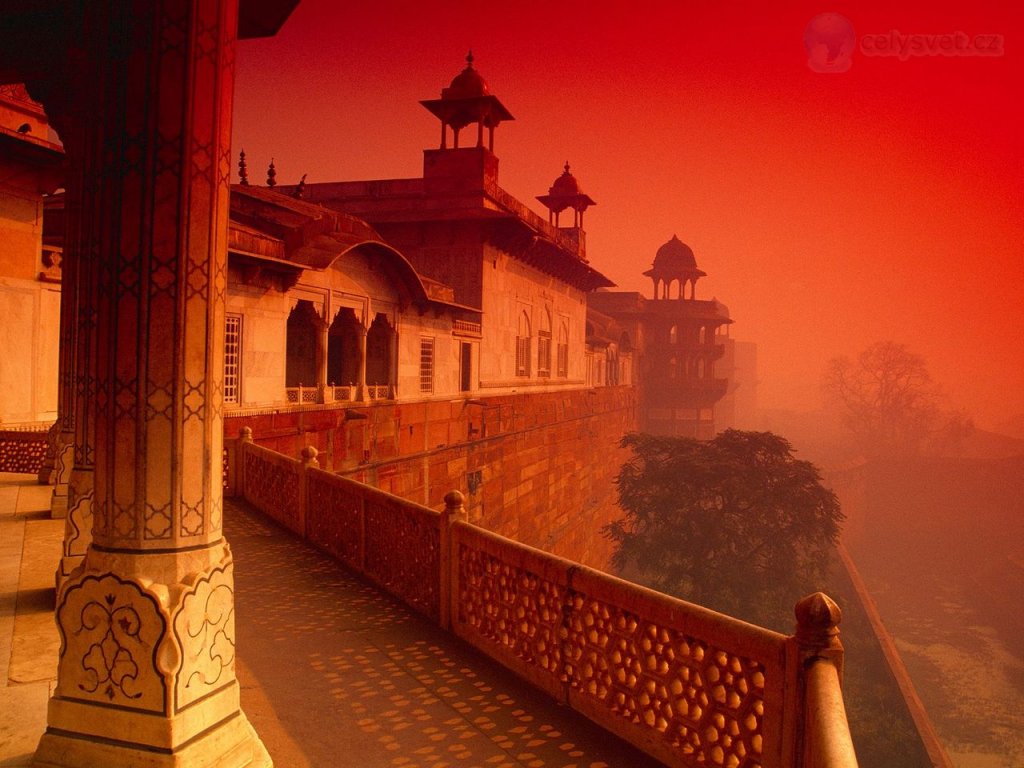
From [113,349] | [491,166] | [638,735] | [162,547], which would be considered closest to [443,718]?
[638,735]

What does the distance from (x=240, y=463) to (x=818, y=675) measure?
859cm

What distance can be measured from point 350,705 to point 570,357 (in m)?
23.1

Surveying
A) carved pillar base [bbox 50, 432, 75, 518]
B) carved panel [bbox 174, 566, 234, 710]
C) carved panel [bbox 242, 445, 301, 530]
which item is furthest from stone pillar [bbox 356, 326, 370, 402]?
carved panel [bbox 174, 566, 234, 710]

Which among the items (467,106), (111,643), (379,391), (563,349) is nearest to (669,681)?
(111,643)

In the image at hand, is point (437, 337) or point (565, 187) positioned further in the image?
point (565, 187)

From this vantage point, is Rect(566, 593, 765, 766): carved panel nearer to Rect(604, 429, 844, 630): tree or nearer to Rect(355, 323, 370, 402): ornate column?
Rect(355, 323, 370, 402): ornate column

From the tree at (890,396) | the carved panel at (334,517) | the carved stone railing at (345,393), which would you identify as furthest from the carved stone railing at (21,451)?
the tree at (890,396)

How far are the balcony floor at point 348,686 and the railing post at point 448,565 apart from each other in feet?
0.56

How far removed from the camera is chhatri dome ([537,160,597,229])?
2730cm

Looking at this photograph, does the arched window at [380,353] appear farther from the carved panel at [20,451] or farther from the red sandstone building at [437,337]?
the carved panel at [20,451]

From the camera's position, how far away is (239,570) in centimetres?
671

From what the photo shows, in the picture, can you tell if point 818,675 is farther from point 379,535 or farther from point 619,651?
point 379,535

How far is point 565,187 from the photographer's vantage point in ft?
90.1

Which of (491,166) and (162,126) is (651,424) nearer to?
(491,166)
